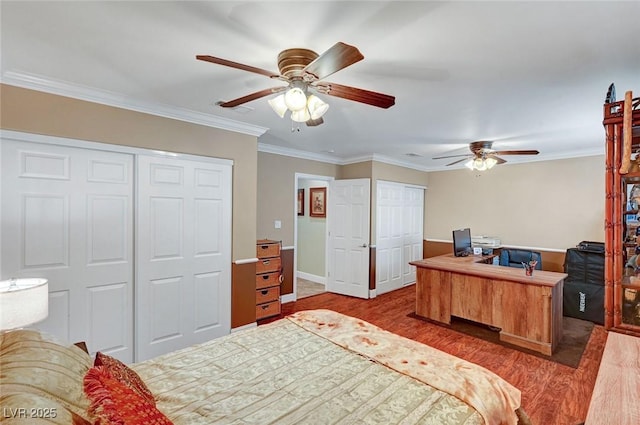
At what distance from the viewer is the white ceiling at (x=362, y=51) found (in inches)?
57.8

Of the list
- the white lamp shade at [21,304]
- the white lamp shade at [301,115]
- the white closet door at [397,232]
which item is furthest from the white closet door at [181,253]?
the white closet door at [397,232]

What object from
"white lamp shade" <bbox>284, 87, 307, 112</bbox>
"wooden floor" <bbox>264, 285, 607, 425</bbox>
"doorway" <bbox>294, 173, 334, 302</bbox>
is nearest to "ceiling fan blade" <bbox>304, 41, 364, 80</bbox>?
"white lamp shade" <bbox>284, 87, 307, 112</bbox>

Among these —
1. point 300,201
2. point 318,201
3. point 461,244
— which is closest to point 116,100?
point 318,201

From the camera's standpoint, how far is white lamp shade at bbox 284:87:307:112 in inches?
67.8

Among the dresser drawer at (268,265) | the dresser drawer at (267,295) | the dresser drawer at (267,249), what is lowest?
the dresser drawer at (267,295)

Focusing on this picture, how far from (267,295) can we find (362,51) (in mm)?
3155

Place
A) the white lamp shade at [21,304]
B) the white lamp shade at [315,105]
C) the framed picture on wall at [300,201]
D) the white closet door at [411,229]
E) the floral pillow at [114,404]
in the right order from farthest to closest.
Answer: the framed picture on wall at [300,201] → the white closet door at [411,229] → the white lamp shade at [315,105] → the white lamp shade at [21,304] → the floral pillow at [114,404]

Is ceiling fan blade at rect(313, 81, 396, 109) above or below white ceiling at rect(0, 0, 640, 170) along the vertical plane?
below

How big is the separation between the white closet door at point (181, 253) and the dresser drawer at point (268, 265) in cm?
56

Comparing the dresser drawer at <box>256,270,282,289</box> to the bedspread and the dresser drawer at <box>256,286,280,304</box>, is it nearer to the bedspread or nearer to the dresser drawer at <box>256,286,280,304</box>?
the dresser drawer at <box>256,286,280,304</box>

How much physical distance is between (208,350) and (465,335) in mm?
3067

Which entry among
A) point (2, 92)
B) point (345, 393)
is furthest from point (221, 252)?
point (345, 393)

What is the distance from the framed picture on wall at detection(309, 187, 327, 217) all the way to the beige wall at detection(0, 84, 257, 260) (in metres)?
2.60

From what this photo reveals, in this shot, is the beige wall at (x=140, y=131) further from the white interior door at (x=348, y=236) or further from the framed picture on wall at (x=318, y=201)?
the framed picture on wall at (x=318, y=201)
